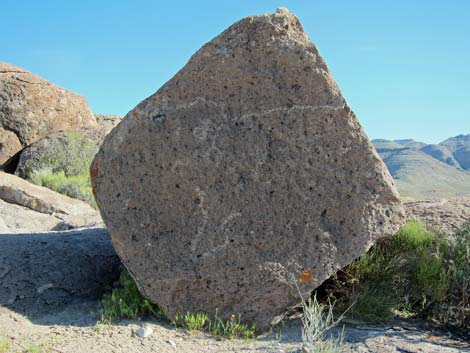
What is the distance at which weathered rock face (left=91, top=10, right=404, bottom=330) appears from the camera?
4.30 m

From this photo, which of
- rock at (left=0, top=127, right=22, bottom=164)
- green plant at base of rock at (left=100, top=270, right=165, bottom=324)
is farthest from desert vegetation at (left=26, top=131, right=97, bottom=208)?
green plant at base of rock at (left=100, top=270, right=165, bottom=324)

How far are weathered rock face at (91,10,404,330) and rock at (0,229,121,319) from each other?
0.89 m

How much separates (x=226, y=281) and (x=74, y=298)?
1506mm

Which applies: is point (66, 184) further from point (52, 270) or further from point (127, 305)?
point (127, 305)

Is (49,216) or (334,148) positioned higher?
(334,148)

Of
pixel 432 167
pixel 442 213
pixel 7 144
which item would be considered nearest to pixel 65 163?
pixel 7 144

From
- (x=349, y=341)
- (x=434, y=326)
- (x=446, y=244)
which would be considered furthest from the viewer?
(x=446, y=244)

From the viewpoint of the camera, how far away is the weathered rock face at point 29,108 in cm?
1357

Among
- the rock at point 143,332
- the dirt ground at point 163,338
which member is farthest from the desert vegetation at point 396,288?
the rock at point 143,332

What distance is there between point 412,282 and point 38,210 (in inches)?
266

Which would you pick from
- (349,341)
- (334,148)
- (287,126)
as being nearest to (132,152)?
(287,126)

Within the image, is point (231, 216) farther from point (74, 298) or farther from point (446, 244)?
point (446, 244)

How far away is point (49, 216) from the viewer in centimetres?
902

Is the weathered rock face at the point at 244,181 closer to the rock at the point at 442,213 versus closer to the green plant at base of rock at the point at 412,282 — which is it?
the green plant at base of rock at the point at 412,282
